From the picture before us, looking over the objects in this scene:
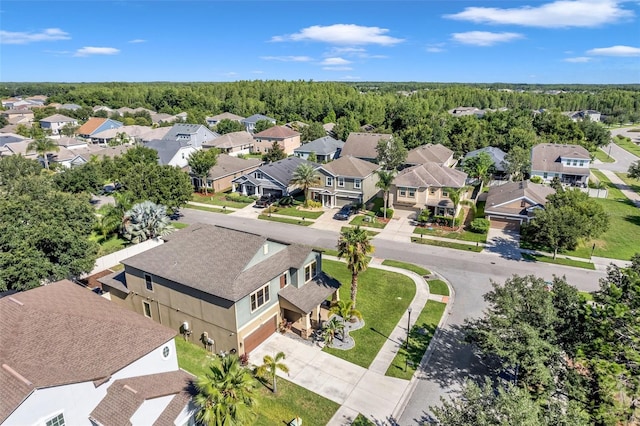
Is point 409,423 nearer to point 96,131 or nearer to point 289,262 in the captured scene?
point 289,262

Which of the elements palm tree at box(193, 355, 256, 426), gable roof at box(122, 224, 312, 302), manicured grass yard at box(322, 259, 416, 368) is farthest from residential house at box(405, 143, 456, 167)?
palm tree at box(193, 355, 256, 426)

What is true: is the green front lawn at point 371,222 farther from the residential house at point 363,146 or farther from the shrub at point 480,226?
the residential house at point 363,146

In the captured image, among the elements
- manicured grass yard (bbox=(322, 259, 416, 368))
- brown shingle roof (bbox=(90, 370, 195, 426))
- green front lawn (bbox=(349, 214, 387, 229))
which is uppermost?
brown shingle roof (bbox=(90, 370, 195, 426))

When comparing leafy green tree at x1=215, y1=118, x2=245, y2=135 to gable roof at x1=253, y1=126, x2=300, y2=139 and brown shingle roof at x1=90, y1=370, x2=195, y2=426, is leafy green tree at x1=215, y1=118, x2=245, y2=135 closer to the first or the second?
gable roof at x1=253, y1=126, x2=300, y2=139

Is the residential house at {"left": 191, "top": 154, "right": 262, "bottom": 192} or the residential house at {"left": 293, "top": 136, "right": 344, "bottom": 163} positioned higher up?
the residential house at {"left": 293, "top": 136, "right": 344, "bottom": 163}

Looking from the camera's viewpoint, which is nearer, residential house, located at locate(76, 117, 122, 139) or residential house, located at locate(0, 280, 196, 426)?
residential house, located at locate(0, 280, 196, 426)
